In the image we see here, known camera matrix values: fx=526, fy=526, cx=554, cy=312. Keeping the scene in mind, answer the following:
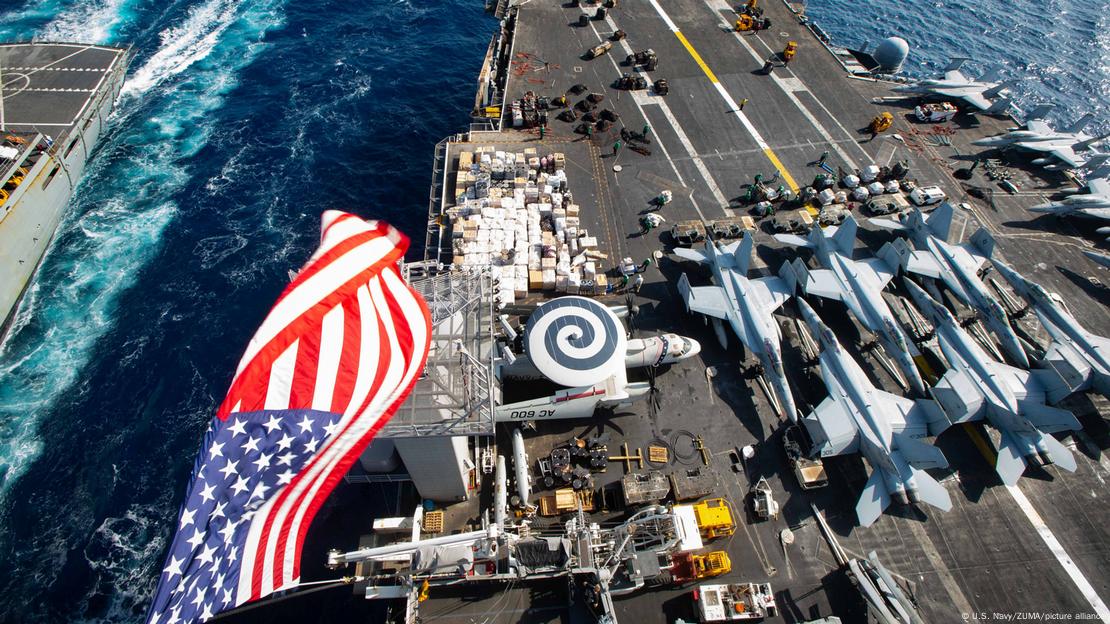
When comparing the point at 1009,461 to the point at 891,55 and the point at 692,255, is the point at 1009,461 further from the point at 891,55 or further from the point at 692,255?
the point at 891,55

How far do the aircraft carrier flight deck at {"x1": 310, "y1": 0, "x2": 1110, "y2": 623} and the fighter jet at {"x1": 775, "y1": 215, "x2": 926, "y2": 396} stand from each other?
227cm

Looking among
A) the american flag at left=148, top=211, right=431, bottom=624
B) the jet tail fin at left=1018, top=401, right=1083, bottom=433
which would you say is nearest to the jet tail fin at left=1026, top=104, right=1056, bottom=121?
the jet tail fin at left=1018, top=401, right=1083, bottom=433

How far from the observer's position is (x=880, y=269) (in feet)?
179

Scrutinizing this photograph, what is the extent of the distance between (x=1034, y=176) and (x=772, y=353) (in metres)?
52.0

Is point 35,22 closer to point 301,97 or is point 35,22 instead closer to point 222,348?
point 301,97

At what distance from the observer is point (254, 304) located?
57031 millimetres

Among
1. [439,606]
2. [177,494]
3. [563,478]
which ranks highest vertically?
[563,478]

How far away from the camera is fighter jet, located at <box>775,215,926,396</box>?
47688 mm

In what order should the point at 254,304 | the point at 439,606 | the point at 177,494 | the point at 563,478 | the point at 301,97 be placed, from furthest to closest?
the point at 301,97 → the point at 254,304 → the point at 177,494 → the point at 563,478 → the point at 439,606

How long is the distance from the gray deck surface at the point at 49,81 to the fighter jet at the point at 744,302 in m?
82.3

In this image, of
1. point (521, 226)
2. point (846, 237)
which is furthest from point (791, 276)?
point (521, 226)

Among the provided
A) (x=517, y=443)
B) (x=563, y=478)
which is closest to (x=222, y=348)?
(x=517, y=443)

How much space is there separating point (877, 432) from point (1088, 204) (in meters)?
45.9

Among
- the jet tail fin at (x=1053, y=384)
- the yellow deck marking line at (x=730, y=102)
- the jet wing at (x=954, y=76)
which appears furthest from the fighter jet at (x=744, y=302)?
the jet wing at (x=954, y=76)
